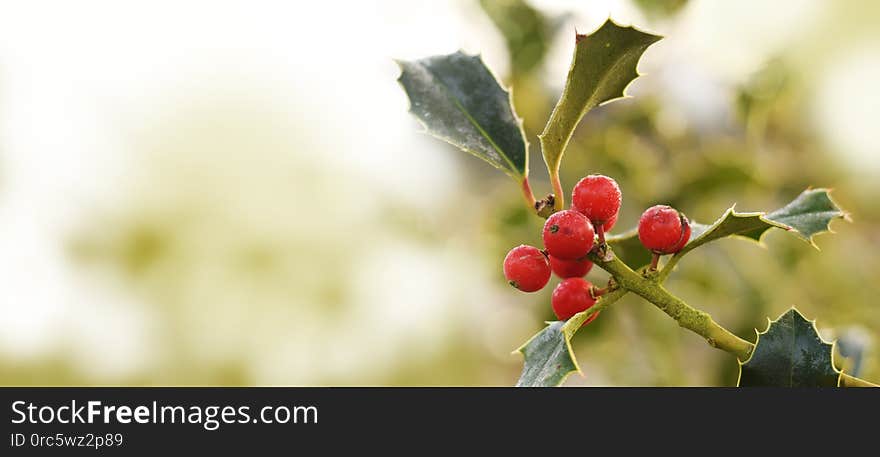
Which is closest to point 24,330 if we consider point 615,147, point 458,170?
point 458,170

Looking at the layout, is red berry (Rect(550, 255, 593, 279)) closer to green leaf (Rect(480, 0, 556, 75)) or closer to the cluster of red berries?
the cluster of red berries

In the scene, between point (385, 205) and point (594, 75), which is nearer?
point (594, 75)

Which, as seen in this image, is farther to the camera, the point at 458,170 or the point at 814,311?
the point at 458,170

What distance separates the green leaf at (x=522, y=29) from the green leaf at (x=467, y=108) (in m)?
0.71

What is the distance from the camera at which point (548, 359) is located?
21.0 inches

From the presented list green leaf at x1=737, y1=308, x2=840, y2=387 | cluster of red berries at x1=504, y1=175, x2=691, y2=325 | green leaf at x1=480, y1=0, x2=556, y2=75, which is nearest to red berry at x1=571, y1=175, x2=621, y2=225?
cluster of red berries at x1=504, y1=175, x2=691, y2=325

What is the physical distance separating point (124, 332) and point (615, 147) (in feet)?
15.1

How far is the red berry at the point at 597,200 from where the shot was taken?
1.88ft

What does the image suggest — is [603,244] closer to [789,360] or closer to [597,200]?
[597,200]

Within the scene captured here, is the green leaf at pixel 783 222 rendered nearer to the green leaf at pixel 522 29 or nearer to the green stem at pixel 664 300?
the green stem at pixel 664 300

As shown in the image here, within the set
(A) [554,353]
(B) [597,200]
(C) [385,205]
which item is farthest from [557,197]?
(C) [385,205]

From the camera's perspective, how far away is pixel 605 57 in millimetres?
574

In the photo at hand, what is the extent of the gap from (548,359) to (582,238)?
10cm
